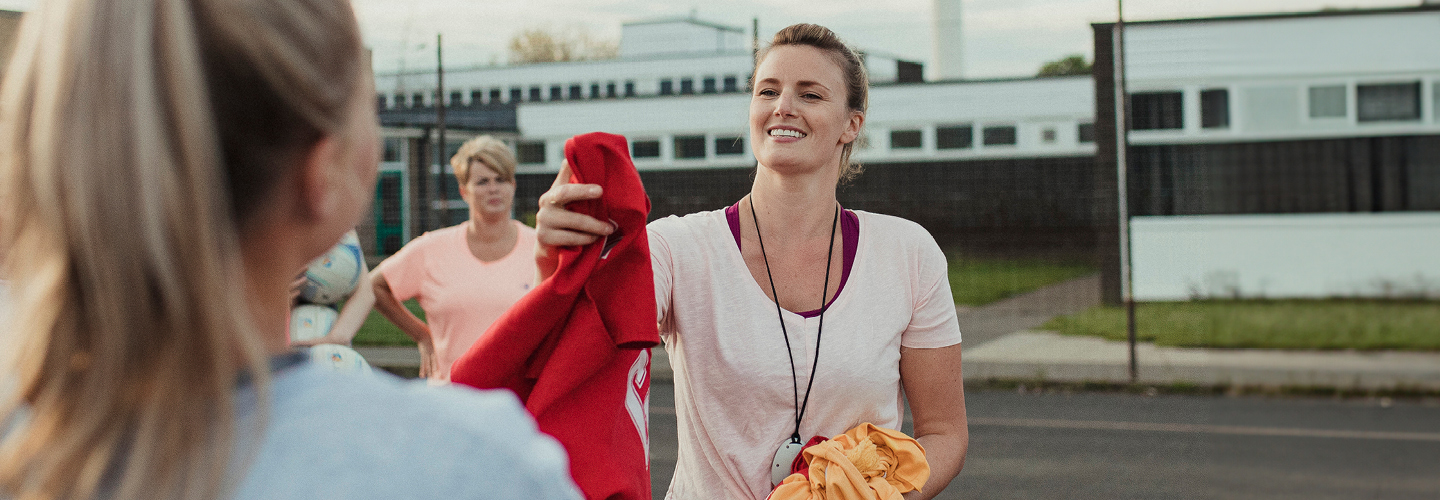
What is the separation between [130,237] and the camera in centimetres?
67

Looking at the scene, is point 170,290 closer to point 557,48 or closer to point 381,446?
point 381,446

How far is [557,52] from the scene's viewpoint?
21062 mm

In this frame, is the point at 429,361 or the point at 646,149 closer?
the point at 429,361

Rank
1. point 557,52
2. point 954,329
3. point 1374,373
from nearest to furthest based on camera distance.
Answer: point 954,329
point 1374,373
point 557,52

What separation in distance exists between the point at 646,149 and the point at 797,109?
10.2 m

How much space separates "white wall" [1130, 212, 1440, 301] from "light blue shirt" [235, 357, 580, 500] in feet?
40.9

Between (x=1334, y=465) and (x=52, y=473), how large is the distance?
294 inches

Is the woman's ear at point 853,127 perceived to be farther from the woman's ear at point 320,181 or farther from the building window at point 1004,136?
the building window at point 1004,136

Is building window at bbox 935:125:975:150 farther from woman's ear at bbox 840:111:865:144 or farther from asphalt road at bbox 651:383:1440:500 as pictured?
woman's ear at bbox 840:111:865:144

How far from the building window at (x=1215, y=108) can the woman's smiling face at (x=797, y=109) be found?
11433 mm

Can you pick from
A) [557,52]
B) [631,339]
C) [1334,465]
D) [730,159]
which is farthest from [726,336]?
[557,52]

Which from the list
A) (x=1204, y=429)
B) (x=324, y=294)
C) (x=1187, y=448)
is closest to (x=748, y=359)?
(x=324, y=294)

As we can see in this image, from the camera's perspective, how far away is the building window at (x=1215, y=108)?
12.9m

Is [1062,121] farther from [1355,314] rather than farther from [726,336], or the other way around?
[726,336]
